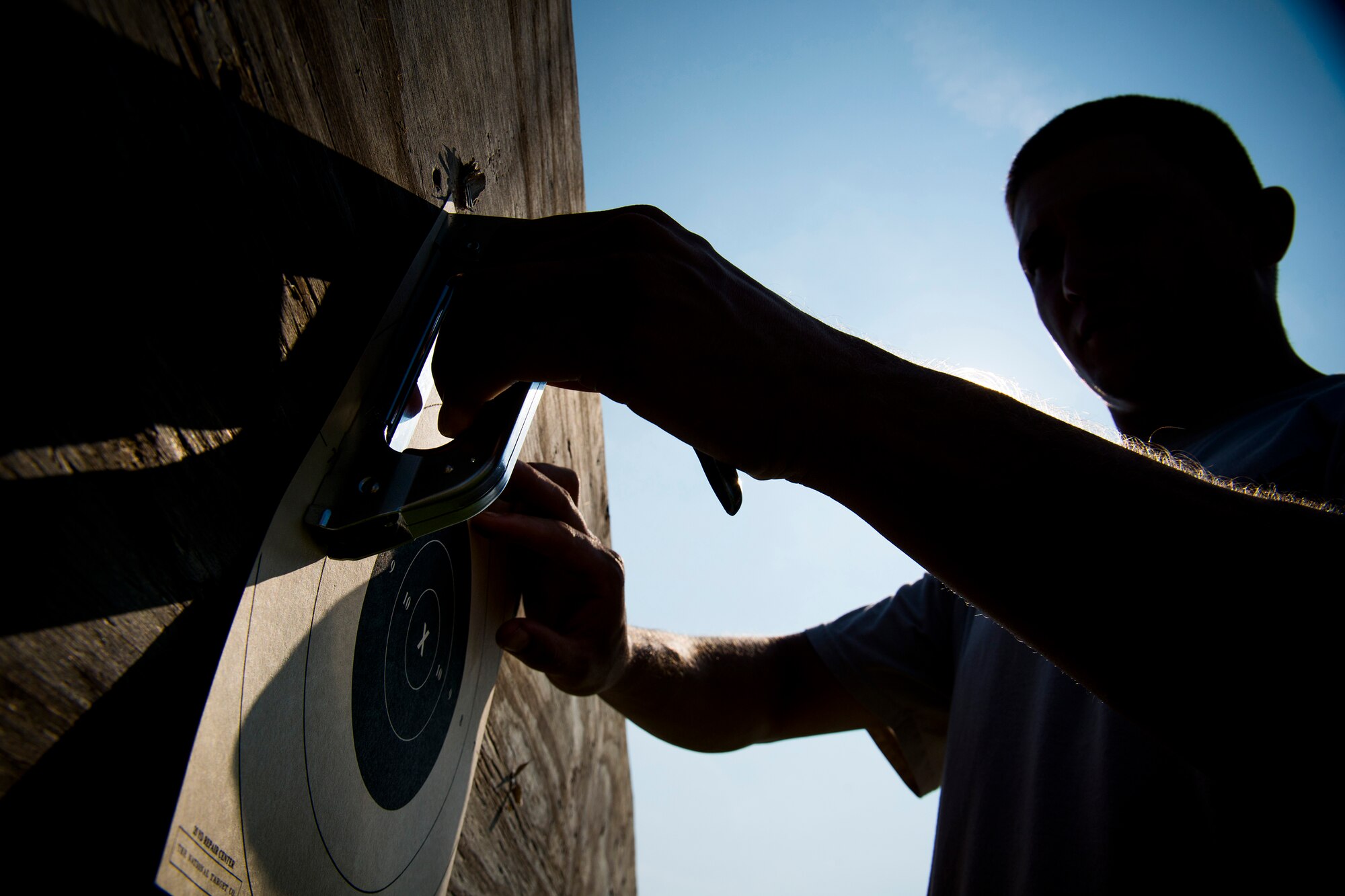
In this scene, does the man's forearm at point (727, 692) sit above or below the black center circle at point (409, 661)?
above

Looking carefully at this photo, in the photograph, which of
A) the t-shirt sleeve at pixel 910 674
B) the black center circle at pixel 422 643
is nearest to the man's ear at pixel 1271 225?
the t-shirt sleeve at pixel 910 674

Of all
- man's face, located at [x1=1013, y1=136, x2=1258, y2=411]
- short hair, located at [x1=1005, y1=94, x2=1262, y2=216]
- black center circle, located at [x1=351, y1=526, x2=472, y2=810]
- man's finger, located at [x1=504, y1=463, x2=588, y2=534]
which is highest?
short hair, located at [x1=1005, y1=94, x2=1262, y2=216]

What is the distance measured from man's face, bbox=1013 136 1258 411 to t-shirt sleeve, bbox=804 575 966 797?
0.49 m

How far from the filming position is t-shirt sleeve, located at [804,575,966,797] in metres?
1.09

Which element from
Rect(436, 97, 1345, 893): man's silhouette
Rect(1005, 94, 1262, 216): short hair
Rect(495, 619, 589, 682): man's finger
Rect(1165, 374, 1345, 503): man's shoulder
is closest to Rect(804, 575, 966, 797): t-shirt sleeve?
Rect(436, 97, 1345, 893): man's silhouette

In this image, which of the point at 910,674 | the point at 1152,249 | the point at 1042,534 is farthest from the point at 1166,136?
the point at 1042,534

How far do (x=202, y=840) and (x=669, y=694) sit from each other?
2.56ft

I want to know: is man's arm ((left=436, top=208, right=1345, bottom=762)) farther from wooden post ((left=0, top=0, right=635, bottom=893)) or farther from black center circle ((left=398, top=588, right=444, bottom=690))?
black center circle ((left=398, top=588, right=444, bottom=690))

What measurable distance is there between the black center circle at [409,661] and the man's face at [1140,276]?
108 cm

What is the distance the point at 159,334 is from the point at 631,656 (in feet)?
2.39

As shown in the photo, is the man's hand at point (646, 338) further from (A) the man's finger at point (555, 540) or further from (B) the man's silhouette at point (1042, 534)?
(A) the man's finger at point (555, 540)

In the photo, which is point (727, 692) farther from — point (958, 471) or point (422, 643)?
point (958, 471)

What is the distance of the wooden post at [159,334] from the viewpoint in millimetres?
203

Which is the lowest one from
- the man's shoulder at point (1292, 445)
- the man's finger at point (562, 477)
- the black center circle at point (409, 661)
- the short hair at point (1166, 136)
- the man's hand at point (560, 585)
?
the black center circle at point (409, 661)
